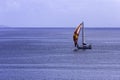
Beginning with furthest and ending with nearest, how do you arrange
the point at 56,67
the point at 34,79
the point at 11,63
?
the point at 11,63
the point at 56,67
the point at 34,79

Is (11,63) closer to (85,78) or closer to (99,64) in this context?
(99,64)

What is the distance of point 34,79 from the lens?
5622 cm

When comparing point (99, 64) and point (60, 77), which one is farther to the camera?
point (99, 64)

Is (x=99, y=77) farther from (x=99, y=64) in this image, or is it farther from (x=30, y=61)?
(x=30, y=61)

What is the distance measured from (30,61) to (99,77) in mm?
25271

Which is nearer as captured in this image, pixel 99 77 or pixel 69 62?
pixel 99 77

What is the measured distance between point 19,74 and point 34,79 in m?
5.64

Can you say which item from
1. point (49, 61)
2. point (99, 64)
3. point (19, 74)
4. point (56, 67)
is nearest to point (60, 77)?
point (19, 74)

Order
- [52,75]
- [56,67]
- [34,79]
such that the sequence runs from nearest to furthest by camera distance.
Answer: [34,79], [52,75], [56,67]

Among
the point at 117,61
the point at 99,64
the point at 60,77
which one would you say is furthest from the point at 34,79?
the point at 117,61

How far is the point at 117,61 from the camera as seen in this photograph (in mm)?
80250

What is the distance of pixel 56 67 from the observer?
70688 millimetres

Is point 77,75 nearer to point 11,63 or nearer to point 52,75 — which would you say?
point 52,75

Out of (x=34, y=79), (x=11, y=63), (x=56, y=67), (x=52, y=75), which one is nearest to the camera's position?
(x=34, y=79)
